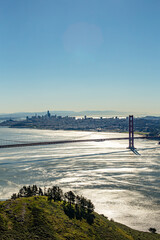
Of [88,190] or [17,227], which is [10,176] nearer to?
[88,190]

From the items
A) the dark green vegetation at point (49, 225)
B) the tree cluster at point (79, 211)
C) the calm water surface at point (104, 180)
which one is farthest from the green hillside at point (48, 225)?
the calm water surface at point (104, 180)

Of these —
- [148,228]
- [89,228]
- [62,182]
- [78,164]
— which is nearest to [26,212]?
[89,228]

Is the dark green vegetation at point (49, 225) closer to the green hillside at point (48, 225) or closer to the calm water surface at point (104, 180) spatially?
the green hillside at point (48, 225)

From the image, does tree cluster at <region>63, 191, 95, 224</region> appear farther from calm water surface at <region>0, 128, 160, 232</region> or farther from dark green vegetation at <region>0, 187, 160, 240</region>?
calm water surface at <region>0, 128, 160, 232</region>

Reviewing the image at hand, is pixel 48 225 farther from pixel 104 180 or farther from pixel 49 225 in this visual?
pixel 104 180

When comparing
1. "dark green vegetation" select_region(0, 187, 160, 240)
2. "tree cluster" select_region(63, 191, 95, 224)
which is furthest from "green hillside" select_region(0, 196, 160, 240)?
"tree cluster" select_region(63, 191, 95, 224)

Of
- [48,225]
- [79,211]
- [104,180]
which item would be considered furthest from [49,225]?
[104,180]

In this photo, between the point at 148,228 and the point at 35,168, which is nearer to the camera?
the point at 148,228
